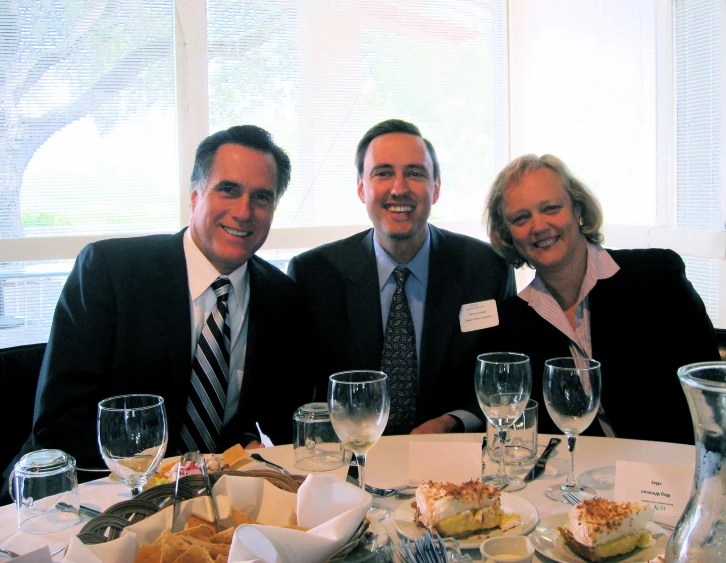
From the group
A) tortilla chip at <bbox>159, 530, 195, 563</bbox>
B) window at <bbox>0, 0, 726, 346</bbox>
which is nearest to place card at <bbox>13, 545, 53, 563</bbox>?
tortilla chip at <bbox>159, 530, 195, 563</bbox>

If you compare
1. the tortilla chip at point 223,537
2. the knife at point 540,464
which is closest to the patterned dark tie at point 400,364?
the knife at point 540,464

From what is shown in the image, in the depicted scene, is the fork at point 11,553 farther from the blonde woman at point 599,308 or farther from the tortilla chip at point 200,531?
the blonde woman at point 599,308

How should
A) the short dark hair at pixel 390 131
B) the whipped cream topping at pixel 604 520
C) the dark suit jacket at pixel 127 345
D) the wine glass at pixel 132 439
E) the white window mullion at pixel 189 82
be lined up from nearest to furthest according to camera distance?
the whipped cream topping at pixel 604 520 < the wine glass at pixel 132 439 < the dark suit jacket at pixel 127 345 < the short dark hair at pixel 390 131 < the white window mullion at pixel 189 82

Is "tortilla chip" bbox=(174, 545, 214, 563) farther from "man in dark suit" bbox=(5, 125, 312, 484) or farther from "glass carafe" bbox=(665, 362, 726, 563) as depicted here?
"man in dark suit" bbox=(5, 125, 312, 484)

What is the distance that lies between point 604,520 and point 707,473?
469 millimetres

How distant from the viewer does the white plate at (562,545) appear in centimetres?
104

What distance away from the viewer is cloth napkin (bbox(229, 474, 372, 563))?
31.3 inches

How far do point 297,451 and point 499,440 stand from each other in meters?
0.44

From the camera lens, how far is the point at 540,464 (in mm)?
1504

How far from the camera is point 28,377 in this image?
2.13 meters

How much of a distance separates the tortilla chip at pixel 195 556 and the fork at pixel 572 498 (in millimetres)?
759

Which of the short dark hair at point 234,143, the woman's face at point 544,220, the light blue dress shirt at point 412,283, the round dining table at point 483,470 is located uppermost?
the short dark hair at point 234,143

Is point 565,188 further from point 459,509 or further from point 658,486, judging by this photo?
point 459,509

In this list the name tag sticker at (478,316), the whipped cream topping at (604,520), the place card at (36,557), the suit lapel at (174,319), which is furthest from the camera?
the name tag sticker at (478,316)
